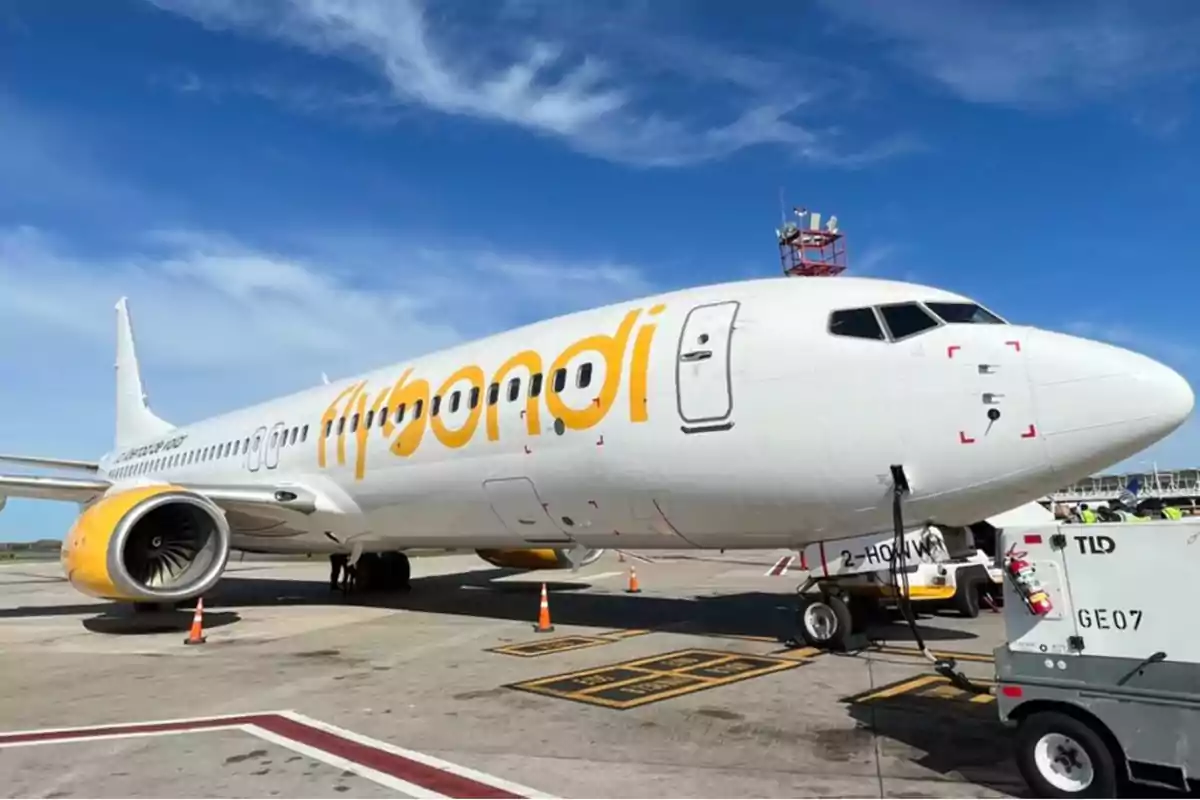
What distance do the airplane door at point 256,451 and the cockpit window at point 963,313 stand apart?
12600mm

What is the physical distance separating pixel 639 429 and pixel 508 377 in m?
2.60

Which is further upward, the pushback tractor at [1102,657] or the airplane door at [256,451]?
the airplane door at [256,451]

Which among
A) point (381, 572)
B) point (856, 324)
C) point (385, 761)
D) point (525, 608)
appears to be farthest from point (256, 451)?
point (385, 761)

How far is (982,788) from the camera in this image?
4699 mm

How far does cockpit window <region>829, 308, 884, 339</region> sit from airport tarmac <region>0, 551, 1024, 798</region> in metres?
3.09

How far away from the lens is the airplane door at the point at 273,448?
16016 mm

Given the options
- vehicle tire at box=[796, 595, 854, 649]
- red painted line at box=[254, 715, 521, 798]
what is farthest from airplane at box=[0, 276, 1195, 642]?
red painted line at box=[254, 715, 521, 798]

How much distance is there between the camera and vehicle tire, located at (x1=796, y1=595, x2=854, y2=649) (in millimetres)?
8820

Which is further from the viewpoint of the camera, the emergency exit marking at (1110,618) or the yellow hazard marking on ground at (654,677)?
the yellow hazard marking on ground at (654,677)

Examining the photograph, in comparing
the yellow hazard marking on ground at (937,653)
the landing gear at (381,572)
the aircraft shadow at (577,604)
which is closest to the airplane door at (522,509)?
the aircraft shadow at (577,604)

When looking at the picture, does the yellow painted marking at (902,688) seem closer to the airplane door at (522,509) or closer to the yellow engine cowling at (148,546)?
the airplane door at (522,509)

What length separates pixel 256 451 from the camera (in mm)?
16781

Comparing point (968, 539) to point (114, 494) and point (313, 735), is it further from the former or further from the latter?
point (114, 494)

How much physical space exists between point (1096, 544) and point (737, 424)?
4431 mm
